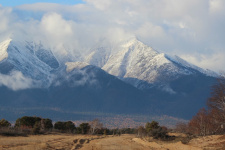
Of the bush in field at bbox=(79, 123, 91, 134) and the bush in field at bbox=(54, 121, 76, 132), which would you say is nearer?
the bush in field at bbox=(79, 123, 91, 134)

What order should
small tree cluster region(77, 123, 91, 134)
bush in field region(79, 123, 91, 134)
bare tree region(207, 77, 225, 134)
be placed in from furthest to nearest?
bush in field region(79, 123, 91, 134) < small tree cluster region(77, 123, 91, 134) < bare tree region(207, 77, 225, 134)

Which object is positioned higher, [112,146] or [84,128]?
[84,128]

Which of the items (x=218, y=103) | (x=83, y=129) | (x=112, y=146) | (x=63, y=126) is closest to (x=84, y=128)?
(x=83, y=129)

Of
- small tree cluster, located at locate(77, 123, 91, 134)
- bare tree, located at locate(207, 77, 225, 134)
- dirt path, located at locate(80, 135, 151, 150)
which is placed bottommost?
dirt path, located at locate(80, 135, 151, 150)

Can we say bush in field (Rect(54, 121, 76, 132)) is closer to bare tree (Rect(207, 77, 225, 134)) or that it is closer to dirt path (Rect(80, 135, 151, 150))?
dirt path (Rect(80, 135, 151, 150))

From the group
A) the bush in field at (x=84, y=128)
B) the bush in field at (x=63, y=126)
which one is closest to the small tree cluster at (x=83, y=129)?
the bush in field at (x=84, y=128)

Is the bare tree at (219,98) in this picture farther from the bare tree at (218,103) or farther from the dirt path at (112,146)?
the dirt path at (112,146)

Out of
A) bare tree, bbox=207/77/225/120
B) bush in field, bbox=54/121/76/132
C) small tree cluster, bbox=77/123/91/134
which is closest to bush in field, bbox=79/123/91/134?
small tree cluster, bbox=77/123/91/134

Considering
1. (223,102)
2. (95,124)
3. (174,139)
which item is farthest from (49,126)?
(223,102)

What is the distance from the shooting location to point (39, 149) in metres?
36.8

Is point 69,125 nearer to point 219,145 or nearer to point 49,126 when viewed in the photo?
point 49,126

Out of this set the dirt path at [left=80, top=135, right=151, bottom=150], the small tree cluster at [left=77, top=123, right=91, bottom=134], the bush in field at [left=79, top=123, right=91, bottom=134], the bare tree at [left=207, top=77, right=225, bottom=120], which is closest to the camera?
the dirt path at [left=80, top=135, right=151, bottom=150]

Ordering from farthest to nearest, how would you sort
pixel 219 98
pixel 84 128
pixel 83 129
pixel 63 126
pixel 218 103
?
pixel 63 126
pixel 84 128
pixel 83 129
pixel 218 103
pixel 219 98

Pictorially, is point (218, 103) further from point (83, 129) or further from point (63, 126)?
point (63, 126)
